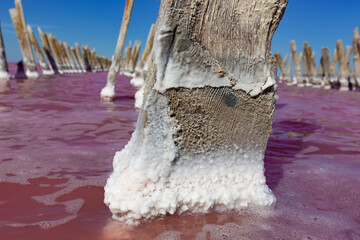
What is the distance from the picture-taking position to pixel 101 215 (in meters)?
1.38

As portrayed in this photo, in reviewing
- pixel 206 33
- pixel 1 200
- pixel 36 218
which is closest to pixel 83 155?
pixel 1 200

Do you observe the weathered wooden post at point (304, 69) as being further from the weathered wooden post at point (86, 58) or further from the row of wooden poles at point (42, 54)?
the weathered wooden post at point (86, 58)

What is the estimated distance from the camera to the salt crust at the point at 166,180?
131 centimetres

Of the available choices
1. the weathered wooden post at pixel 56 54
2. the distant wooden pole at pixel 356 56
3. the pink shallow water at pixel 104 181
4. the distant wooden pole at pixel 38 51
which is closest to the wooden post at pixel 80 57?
the weathered wooden post at pixel 56 54

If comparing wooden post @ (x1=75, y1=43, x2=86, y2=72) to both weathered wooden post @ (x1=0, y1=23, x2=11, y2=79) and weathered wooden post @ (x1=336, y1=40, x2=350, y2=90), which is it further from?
weathered wooden post @ (x1=336, y1=40, x2=350, y2=90)

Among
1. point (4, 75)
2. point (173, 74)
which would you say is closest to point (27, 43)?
point (4, 75)

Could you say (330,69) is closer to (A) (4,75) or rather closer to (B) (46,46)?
(A) (4,75)

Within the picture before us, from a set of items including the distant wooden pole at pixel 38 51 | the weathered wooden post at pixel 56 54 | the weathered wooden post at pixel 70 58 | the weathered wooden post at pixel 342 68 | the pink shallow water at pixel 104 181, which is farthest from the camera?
the weathered wooden post at pixel 70 58

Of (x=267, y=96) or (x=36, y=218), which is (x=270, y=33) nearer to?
(x=267, y=96)

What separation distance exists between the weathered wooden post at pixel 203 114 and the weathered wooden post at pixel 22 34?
12253 mm

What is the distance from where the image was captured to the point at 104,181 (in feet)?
5.93

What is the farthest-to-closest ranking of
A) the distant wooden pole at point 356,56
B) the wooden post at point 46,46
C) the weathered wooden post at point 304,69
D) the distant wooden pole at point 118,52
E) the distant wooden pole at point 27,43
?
the wooden post at point 46,46 < the weathered wooden post at point 304,69 < the distant wooden pole at point 27,43 < the distant wooden pole at point 356,56 < the distant wooden pole at point 118,52

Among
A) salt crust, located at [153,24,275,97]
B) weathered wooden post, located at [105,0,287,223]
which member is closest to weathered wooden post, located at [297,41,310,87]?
weathered wooden post, located at [105,0,287,223]

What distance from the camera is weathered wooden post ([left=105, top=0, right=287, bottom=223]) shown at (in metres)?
1.34
